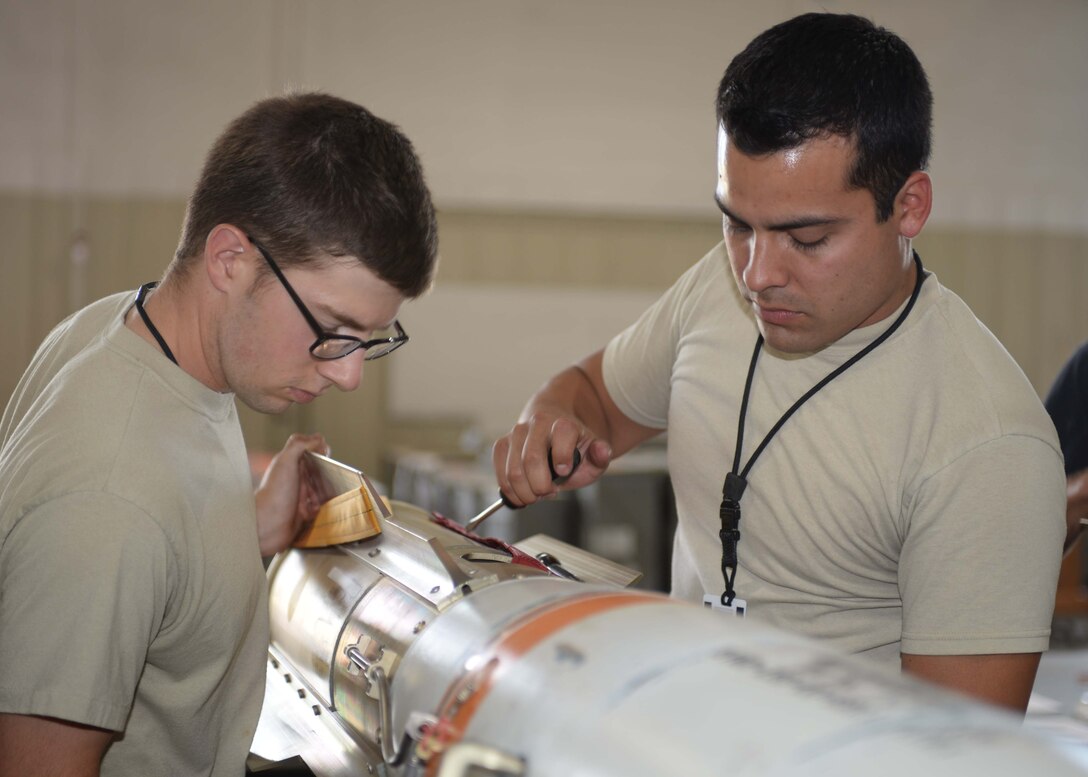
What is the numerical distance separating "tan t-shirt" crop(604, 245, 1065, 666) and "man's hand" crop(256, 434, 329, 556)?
0.55 metres

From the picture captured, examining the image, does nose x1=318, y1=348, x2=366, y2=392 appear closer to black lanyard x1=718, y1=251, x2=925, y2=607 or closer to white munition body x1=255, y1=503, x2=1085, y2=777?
white munition body x1=255, y1=503, x2=1085, y2=777

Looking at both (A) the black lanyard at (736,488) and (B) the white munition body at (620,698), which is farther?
(A) the black lanyard at (736,488)

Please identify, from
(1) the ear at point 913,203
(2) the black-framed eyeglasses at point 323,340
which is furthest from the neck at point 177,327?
(1) the ear at point 913,203

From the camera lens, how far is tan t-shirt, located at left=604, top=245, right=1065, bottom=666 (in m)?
1.19

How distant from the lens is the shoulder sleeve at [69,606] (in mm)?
943

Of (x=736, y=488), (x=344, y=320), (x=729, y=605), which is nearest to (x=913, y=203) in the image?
(x=736, y=488)

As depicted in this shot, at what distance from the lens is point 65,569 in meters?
0.94

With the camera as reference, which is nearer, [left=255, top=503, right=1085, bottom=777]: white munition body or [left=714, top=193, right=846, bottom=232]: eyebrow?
[left=255, top=503, right=1085, bottom=777]: white munition body

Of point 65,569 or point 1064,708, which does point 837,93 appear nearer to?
point 65,569

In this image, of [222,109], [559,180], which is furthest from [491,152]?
[222,109]

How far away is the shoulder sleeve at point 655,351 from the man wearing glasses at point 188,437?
0.54m

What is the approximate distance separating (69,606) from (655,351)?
0.99 metres

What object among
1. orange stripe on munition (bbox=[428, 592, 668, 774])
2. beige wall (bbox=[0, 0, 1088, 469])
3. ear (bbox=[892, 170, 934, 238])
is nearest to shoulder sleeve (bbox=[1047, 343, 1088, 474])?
ear (bbox=[892, 170, 934, 238])

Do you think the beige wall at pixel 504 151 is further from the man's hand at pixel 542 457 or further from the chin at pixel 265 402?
the chin at pixel 265 402
